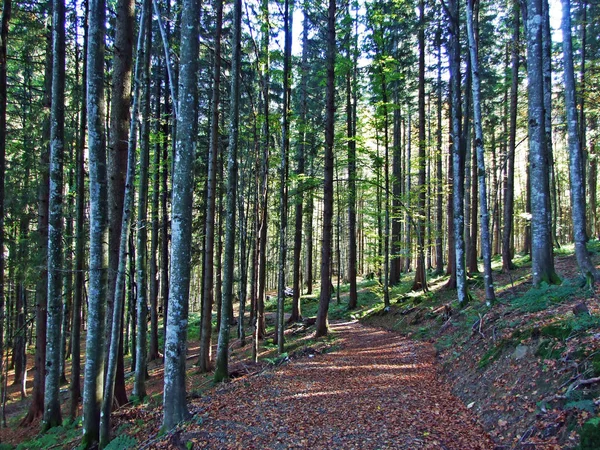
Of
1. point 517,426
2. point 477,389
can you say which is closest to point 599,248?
point 477,389

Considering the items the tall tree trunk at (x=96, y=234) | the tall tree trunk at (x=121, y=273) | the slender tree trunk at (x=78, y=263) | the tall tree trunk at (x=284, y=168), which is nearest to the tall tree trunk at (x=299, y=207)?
the tall tree trunk at (x=284, y=168)

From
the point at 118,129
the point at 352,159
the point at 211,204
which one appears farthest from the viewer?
the point at 352,159

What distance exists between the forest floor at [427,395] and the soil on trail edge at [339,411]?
3 centimetres

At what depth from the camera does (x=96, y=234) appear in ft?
21.8

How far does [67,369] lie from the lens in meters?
21.3

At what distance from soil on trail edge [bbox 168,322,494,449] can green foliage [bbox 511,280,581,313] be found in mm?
2415

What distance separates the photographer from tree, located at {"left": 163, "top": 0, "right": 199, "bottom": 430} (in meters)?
5.55

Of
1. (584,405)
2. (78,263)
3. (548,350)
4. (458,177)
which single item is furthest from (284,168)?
(584,405)

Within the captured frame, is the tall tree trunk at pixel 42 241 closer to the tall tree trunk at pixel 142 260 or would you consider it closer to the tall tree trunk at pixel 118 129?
the tall tree trunk at pixel 142 260

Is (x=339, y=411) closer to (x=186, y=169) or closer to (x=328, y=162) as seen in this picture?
(x=186, y=169)

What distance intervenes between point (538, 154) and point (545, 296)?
3.56 meters

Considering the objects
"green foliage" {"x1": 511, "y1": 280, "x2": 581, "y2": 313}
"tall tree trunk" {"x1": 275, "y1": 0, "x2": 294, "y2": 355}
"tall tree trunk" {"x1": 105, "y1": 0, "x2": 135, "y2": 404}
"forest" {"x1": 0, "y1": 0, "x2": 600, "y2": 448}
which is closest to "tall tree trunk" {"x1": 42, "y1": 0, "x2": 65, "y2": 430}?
"forest" {"x1": 0, "y1": 0, "x2": 600, "y2": 448}

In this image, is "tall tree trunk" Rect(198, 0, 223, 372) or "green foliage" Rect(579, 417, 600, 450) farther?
"tall tree trunk" Rect(198, 0, 223, 372)

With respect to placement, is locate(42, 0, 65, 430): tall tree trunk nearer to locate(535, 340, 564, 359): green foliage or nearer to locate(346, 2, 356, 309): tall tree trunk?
locate(346, 2, 356, 309): tall tree trunk
